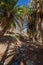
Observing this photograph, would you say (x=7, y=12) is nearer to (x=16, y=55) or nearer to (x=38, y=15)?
(x=38, y=15)

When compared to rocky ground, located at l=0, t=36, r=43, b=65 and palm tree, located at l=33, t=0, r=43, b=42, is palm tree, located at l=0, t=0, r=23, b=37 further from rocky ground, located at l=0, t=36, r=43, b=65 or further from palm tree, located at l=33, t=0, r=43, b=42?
rocky ground, located at l=0, t=36, r=43, b=65

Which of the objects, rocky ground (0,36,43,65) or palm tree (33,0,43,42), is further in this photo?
palm tree (33,0,43,42)

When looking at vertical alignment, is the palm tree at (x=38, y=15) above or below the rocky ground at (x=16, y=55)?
above

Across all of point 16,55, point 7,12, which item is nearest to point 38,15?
point 7,12

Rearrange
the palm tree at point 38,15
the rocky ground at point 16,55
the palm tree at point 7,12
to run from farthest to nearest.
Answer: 1. the palm tree at point 38,15
2. the palm tree at point 7,12
3. the rocky ground at point 16,55

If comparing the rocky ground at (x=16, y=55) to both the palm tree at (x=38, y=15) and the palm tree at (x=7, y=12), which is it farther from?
the palm tree at (x=38, y=15)

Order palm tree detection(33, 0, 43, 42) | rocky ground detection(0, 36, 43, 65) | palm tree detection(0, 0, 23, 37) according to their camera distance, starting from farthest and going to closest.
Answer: palm tree detection(33, 0, 43, 42), palm tree detection(0, 0, 23, 37), rocky ground detection(0, 36, 43, 65)

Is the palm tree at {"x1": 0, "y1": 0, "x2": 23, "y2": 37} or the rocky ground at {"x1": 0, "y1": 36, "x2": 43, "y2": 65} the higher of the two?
the palm tree at {"x1": 0, "y1": 0, "x2": 23, "y2": 37}

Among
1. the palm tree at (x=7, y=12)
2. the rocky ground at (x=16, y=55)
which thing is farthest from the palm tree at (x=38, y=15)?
the rocky ground at (x=16, y=55)

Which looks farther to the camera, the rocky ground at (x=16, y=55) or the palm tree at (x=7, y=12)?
the palm tree at (x=7, y=12)

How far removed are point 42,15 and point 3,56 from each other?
11827 millimetres

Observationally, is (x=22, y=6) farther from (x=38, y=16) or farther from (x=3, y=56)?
(x=3, y=56)

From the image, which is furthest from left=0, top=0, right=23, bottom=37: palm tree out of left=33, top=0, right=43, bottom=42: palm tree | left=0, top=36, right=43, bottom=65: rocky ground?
left=0, top=36, right=43, bottom=65: rocky ground

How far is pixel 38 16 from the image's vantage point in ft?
82.7
